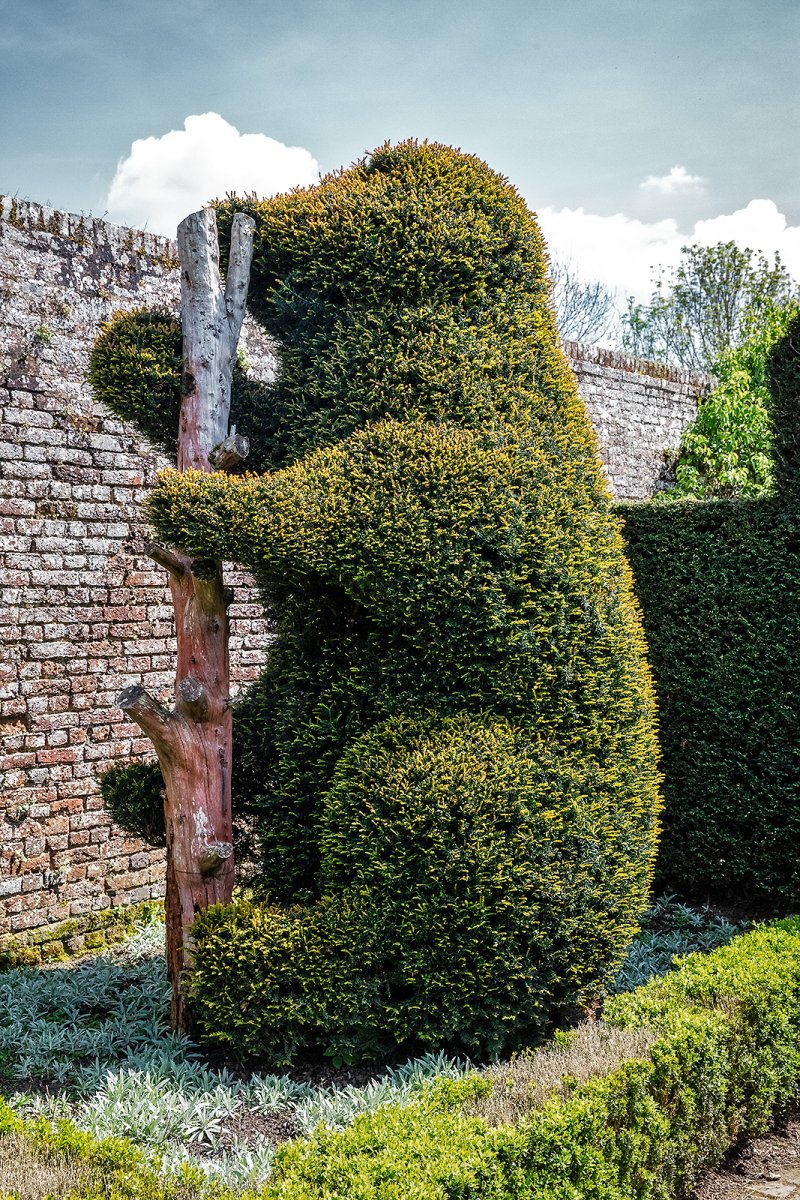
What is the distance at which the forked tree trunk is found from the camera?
4840 millimetres

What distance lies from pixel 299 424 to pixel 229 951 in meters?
2.60

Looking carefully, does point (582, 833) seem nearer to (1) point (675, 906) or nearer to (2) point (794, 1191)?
(2) point (794, 1191)

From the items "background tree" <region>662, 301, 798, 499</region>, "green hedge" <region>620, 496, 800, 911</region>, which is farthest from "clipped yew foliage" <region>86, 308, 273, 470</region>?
"background tree" <region>662, 301, 798, 499</region>

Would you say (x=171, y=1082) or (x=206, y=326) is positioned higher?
(x=206, y=326)

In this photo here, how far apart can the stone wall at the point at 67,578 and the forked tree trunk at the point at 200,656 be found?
76.0 inches

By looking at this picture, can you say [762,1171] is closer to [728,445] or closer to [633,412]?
[633,412]

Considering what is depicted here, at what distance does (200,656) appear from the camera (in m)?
5.00

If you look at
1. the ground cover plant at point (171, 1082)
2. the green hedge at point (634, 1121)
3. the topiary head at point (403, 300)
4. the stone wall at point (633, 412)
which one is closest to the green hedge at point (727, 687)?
the green hedge at point (634, 1121)

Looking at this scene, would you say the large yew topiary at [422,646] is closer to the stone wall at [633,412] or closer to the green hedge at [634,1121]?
the green hedge at [634,1121]

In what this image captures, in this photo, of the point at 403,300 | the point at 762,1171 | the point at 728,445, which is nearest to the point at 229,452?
the point at 403,300

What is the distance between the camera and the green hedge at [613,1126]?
120 inches

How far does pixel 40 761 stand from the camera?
660 cm

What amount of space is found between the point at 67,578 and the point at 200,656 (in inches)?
88.4

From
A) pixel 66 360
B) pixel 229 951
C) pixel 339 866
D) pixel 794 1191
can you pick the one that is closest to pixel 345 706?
pixel 339 866
